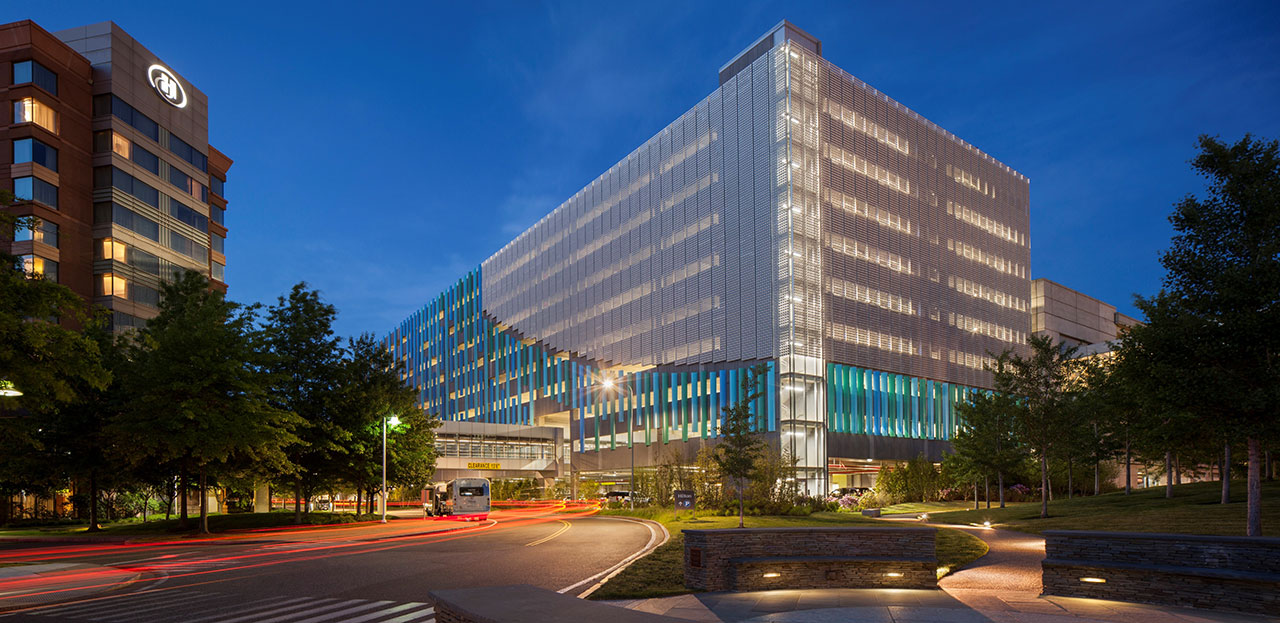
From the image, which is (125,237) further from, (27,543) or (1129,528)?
(1129,528)

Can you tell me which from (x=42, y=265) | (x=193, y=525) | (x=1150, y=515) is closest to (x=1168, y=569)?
(x=1150, y=515)

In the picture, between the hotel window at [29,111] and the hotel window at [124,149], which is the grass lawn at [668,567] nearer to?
the hotel window at [29,111]

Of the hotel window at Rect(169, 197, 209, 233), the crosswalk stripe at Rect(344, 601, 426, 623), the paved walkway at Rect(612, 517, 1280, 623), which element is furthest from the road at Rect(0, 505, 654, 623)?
the hotel window at Rect(169, 197, 209, 233)

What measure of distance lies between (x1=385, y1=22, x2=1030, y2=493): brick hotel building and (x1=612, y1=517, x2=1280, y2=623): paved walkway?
48285mm

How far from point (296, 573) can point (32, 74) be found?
58.1 meters

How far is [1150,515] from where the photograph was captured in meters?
27.0

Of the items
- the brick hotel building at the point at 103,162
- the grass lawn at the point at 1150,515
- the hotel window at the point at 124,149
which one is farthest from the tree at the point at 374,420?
the hotel window at the point at 124,149

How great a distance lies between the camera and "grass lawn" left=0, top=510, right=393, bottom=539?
37.1 meters

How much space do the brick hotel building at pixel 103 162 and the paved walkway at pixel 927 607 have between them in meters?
56.5

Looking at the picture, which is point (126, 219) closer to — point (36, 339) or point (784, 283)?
point (784, 283)

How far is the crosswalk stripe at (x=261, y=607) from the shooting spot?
43.6 feet

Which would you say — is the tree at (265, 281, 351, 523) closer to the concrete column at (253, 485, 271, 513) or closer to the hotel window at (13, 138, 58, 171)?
→ the concrete column at (253, 485, 271, 513)

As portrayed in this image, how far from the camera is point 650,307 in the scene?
85.8m

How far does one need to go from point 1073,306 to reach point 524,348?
263 ft
